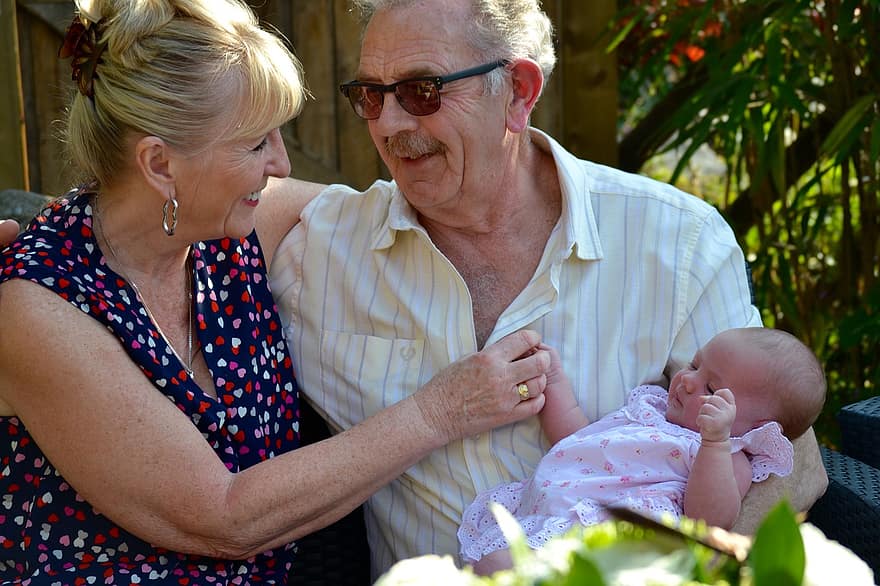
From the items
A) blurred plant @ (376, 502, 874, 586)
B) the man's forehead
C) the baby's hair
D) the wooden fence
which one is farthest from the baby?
the wooden fence

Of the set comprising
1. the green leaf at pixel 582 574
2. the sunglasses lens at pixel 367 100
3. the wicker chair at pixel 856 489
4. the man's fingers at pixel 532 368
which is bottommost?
the wicker chair at pixel 856 489

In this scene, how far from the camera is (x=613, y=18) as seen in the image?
3.93 meters

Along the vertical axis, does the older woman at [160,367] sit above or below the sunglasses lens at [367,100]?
below

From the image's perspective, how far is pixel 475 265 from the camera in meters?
2.43

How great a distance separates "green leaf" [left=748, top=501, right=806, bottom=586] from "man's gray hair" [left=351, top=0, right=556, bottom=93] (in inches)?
60.4

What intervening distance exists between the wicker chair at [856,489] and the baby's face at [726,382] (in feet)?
0.94

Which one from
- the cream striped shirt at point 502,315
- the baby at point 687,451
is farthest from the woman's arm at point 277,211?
the baby at point 687,451

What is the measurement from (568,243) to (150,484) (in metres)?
0.98

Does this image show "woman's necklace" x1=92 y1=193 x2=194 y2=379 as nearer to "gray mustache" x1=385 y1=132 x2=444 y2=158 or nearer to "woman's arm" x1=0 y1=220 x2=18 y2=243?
"woman's arm" x1=0 y1=220 x2=18 y2=243

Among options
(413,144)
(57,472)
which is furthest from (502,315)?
(57,472)

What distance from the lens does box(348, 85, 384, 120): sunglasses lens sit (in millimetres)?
2314

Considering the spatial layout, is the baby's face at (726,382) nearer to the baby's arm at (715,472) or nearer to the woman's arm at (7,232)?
the baby's arm at (715,472)

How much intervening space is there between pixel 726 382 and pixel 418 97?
85cm

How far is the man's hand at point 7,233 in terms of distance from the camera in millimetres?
2137
